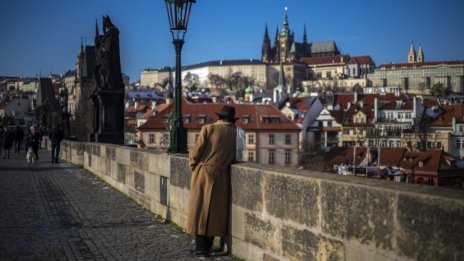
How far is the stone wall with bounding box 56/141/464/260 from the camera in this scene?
3455mm

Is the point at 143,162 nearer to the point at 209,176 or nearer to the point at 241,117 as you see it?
the point at 209,176

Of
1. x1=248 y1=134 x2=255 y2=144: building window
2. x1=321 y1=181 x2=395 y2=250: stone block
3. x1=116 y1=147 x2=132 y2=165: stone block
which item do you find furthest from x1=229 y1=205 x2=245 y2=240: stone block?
x1=248 y1=134 x2=255 y2=144: building window

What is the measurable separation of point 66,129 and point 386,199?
36.5 metres

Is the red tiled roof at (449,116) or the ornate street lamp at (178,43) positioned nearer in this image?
the ornate street lamp at (178,43)

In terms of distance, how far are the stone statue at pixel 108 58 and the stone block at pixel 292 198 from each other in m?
14.4

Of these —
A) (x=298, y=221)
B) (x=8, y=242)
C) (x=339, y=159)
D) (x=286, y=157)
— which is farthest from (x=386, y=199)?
(x=286, y=157)

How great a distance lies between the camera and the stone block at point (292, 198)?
15.8 feet

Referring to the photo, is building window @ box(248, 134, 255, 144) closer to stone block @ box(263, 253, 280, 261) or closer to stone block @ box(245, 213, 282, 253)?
stone block @ box(245, 213, 282, 253)

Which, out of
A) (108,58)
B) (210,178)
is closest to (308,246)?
(210,178)

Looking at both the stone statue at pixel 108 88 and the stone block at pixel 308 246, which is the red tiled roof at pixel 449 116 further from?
the stone block at pixel 308 246

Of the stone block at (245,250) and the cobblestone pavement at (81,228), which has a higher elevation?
the stone block at (245,250)

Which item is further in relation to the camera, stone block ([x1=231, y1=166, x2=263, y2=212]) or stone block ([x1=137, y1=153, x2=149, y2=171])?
stone block ([x1=137, y1=153, x2=149, y2=171])

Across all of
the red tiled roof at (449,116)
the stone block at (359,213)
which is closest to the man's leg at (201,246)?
the stone block at (359,213)

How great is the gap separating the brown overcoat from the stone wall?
0.15 metres
